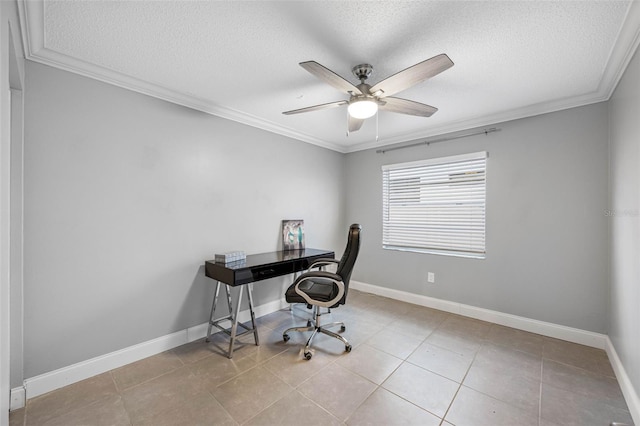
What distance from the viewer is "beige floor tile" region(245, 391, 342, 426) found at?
159cm

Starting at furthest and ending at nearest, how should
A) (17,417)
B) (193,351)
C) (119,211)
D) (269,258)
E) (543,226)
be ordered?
1. (269,258)
2. (543,226)
3. (193,351)
4. (119,211)
5. (17,417)

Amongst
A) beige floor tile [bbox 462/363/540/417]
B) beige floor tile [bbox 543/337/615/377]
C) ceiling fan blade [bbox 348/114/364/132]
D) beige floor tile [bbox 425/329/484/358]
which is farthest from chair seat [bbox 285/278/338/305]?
beige floor tile [bbox 543/337/615/377]

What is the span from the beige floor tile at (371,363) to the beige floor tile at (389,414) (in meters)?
0.20

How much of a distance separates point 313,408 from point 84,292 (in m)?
1.88

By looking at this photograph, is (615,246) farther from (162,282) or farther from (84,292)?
(84,292)

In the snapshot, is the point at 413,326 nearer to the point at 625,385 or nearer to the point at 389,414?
the point at 389,414

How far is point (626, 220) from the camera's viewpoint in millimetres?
1901

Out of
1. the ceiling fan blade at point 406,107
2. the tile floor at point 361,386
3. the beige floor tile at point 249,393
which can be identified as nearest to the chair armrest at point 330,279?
the tile floor at point 361,386

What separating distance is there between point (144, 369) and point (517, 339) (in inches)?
134

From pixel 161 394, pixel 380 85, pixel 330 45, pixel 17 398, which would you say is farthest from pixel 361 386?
pixel 330 45

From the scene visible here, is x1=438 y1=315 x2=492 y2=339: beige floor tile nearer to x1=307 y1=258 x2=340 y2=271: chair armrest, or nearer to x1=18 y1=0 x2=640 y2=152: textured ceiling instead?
x1=307 y1=258 x2=340 y2=271: chair armrest

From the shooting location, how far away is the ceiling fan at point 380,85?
5.07ft

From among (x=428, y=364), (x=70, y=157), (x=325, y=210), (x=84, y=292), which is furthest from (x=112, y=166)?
(x=428, y=364)

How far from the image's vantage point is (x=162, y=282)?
2.40 m
